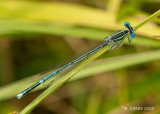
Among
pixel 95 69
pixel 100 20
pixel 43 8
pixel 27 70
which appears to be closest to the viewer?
pixel 95 69

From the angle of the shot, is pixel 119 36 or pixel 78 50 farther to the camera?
pixel 78 50

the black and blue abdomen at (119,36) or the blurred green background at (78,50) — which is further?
the blurred green background at (78,50)

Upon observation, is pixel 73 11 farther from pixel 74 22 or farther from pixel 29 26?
pixel 29 26

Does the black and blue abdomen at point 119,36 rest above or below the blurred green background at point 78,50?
below

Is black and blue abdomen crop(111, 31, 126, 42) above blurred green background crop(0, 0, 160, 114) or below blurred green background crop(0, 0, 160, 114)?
below

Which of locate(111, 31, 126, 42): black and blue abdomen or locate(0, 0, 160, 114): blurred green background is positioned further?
locate(0, 0, 160, 114): blurred green background

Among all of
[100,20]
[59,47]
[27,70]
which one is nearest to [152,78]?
[100,20]

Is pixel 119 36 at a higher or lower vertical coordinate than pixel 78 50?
lower

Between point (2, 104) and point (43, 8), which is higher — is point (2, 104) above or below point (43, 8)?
below
